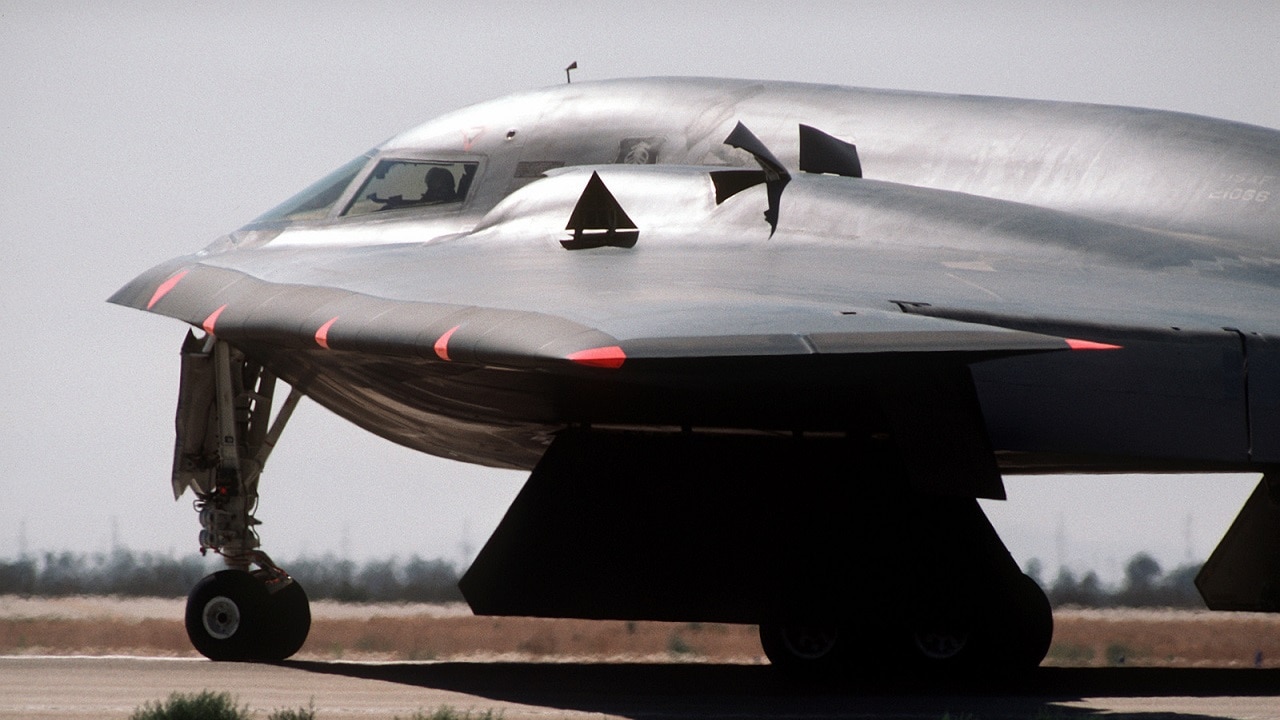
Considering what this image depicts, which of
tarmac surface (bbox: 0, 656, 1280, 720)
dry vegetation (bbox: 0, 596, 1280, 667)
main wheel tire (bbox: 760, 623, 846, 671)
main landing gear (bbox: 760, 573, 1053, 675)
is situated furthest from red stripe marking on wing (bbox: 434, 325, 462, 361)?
dry vegetation (bbox: 0, 596, 1280, 667)

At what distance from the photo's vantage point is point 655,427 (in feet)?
36.6

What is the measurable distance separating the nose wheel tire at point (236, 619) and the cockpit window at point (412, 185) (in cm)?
342

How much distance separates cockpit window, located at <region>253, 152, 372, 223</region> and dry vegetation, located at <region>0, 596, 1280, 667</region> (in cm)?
419

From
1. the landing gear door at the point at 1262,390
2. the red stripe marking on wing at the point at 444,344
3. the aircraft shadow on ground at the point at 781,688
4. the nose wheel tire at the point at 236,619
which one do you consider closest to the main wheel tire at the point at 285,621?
the nose wheel tire at the point at 236,619

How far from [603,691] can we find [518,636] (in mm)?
6535

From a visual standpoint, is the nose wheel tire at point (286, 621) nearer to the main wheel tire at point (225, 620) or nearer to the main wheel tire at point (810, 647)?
the main wheel tire at point (225, 620)

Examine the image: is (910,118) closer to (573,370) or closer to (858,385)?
(858,385)

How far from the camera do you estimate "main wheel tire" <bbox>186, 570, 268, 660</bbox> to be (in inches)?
532

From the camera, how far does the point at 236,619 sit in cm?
1354

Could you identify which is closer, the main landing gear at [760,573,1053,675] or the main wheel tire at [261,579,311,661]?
the main landing gear at [760,573,1053,675]

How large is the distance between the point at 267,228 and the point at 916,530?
280 inches

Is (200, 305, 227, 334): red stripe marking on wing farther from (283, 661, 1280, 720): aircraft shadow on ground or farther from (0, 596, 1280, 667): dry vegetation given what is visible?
(0, 596, 1280, 667): dry vegetation

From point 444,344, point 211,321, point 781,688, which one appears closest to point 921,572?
point 781,688

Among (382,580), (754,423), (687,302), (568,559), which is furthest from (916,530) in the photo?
(382,580)
